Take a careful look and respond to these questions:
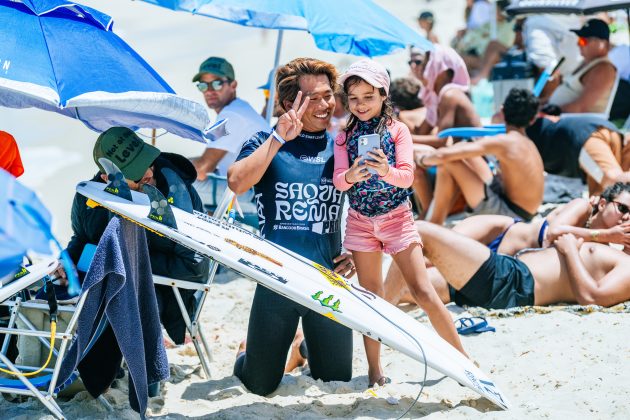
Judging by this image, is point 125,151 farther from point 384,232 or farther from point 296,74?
point 384,232

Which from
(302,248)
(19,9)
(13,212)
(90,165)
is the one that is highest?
(19,9)

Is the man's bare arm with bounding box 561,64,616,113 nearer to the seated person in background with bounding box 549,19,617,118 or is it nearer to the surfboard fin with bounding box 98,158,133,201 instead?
the seated person in background with bounding box 549,19,617,118

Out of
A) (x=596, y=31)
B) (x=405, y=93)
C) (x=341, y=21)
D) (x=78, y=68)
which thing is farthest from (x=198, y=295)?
(x=596, y=31)

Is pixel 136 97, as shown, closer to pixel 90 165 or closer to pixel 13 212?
pixel 13 212

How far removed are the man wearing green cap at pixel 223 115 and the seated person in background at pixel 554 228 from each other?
5.62 feet

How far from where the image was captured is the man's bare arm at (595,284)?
495 cm

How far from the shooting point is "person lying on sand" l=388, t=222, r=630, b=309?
500 centimetres

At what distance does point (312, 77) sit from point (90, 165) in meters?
8.45

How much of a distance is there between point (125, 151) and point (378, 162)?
1.09 m

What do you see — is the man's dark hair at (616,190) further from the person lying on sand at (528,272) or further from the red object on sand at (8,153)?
the red object on sand at (8,153)

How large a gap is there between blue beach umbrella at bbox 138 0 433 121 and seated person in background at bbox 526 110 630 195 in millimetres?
1878

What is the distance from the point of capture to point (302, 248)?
3.95 m

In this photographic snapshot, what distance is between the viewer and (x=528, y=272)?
5203 millimetres

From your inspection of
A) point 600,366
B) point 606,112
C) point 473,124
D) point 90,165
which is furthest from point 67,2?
point 90,165
